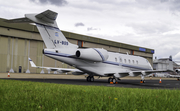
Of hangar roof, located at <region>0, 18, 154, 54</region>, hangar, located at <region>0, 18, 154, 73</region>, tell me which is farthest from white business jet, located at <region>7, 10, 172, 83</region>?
hangar, located at <region>0, 18, 154, 73</region>

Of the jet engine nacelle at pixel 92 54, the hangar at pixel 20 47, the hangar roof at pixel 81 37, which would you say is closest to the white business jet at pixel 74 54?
the jet engine nacelle at pixel 92 54

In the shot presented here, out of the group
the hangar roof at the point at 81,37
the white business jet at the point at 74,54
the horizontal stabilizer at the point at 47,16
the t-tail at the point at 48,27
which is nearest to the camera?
the horizontal stabilizer at the point at 47,16

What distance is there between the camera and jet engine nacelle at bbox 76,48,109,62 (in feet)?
56.0

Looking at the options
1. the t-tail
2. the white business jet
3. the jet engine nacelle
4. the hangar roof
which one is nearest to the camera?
the t-tail

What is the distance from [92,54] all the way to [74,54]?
1.76 meters

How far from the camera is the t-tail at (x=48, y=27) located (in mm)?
14886

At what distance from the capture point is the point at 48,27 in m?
16.3

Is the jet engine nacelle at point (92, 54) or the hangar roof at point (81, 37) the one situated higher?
the hangar roof at point (81, 37)

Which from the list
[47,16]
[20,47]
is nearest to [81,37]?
[20,47]

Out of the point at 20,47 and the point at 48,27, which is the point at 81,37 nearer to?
the point at 20,47

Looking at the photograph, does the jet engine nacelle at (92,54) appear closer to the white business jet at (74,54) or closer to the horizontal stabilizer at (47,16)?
the white business jet at (74,54)

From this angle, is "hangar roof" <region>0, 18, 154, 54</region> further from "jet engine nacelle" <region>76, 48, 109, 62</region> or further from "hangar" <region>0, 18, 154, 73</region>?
"jet engine nacelle" <region>76, 48, 109, 62</region>

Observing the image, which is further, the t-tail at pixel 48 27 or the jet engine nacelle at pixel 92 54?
the jet engine nacelle at pixel 92 54

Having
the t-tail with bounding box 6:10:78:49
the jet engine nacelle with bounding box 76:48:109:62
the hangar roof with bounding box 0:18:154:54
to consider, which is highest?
the hangar roof with bounding box 0:18:154:54
